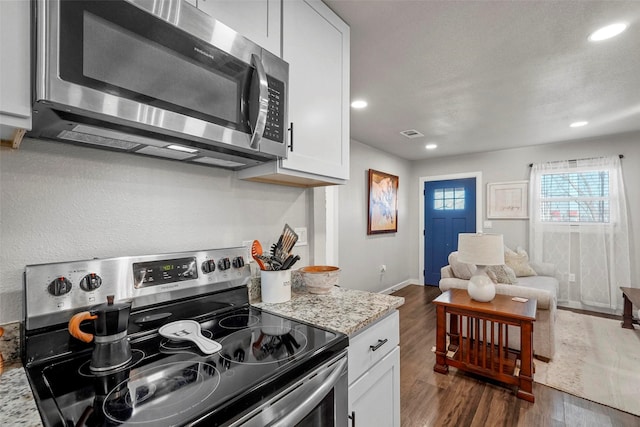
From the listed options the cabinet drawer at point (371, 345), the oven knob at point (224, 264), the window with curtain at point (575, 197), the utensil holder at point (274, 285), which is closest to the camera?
the cabinet drawer at point (371, 345)

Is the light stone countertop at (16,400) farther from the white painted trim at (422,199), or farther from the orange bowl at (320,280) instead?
the white painted trim at (422,199)

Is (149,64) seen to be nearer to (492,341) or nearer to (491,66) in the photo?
(491,66)

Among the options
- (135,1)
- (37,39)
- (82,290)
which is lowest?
(82,290)

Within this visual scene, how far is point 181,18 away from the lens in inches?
33.9

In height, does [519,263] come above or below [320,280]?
below

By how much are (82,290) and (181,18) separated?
834 mm

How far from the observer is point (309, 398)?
83 centimetres

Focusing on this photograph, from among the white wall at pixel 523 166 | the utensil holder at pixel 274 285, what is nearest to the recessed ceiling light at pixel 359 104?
the utensil holder at pixel 274 285

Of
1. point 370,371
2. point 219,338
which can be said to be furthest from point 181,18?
point 370,371

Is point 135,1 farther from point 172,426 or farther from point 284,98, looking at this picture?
point 172,426

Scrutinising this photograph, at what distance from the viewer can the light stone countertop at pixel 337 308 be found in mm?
1096

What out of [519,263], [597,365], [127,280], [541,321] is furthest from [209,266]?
[519,263]

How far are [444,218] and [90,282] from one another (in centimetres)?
529

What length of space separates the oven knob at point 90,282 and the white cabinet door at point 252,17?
89 cm
